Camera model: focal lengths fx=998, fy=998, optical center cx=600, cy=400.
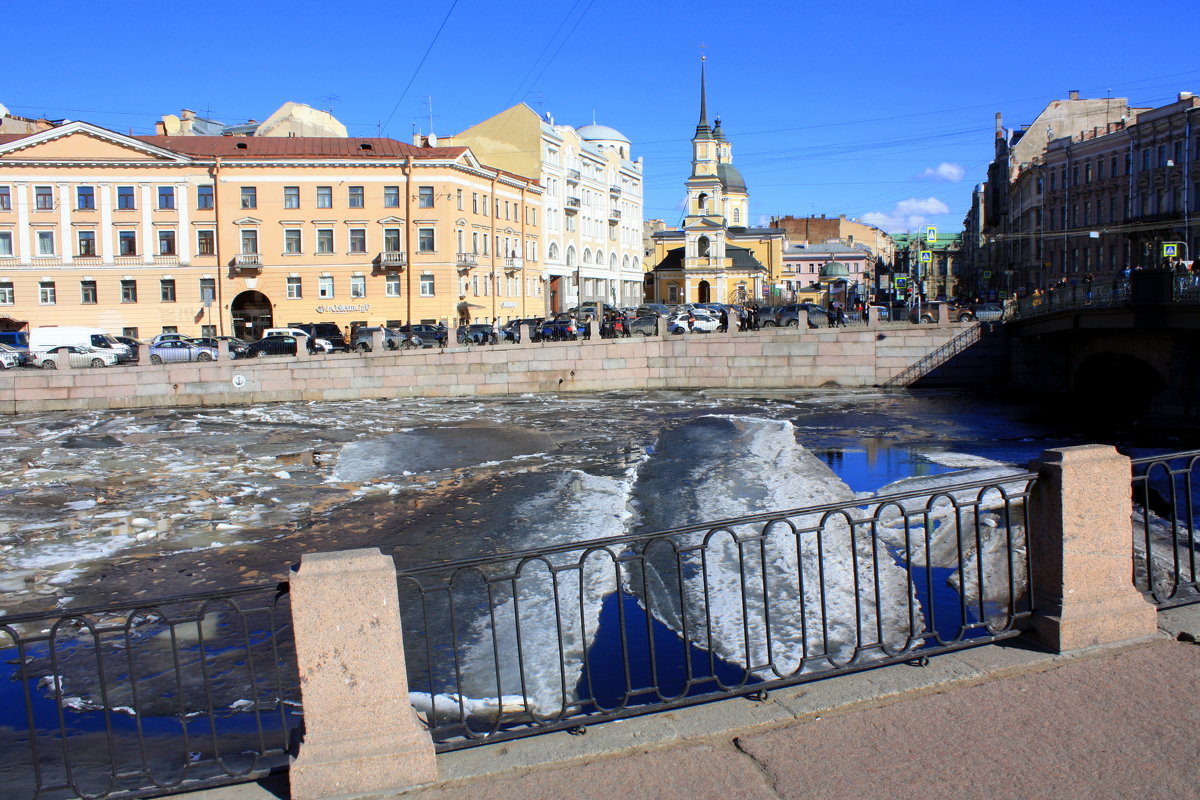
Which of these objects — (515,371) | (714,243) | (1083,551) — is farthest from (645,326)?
(714,243)

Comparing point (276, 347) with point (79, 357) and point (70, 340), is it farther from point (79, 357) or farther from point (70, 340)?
point (70, 340)

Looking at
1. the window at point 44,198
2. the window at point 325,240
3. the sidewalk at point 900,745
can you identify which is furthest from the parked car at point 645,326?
the sidewalk at point 900,745

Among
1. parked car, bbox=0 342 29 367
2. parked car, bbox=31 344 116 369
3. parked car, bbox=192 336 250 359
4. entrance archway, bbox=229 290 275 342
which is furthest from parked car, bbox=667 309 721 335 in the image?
parked car, bbox=0 342 29 367

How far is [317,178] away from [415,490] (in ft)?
121

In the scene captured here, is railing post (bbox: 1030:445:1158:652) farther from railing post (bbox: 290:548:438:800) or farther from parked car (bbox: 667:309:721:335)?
parked car (bbox: 667:309:721:335)

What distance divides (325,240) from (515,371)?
18943 millimetres

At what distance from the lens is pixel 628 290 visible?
3278 inches

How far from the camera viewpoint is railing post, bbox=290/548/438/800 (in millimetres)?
4184

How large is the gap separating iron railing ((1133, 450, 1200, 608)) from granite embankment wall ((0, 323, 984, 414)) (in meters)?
19.4

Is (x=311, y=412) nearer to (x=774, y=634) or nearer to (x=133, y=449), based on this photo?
(x=133, y=449)

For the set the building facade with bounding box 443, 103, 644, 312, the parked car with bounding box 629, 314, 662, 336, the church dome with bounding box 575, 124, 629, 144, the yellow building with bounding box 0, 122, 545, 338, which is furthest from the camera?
the church dome with bounding box 575, 124, 629, 144

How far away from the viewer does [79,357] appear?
123 feet

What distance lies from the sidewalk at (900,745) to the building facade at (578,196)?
201 ft

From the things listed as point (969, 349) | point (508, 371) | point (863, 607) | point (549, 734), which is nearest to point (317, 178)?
point (508, 371)
